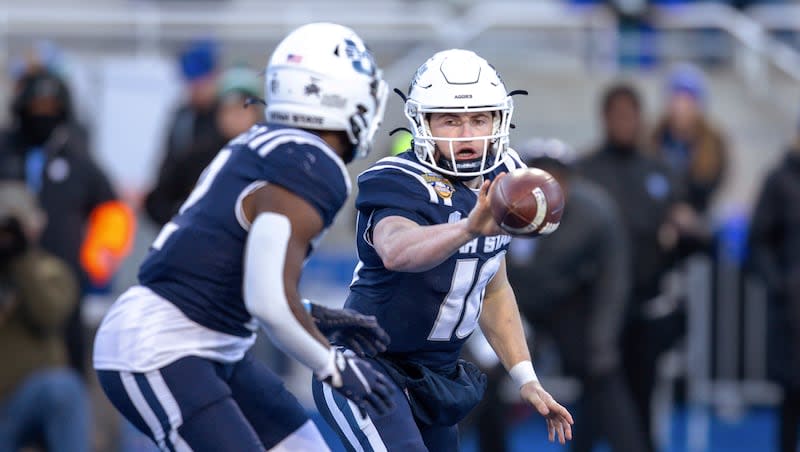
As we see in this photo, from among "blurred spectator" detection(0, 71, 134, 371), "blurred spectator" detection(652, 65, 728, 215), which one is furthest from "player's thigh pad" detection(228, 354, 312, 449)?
"blurred spectator" detection(652, 65, 728, 215)

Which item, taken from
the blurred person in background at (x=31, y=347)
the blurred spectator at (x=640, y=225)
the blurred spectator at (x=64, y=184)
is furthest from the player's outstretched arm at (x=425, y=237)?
the blurred spectator at (x=64, y=184)

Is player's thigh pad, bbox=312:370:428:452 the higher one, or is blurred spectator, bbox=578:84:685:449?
player's thigh pad, bbox=312:370:428:452

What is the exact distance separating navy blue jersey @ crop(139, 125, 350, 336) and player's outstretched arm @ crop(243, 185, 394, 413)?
5cm

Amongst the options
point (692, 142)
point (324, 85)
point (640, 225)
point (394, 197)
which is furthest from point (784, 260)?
point (324, 85)

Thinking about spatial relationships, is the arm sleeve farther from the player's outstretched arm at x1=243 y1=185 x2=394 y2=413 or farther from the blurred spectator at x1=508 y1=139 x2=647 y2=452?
the blurred spectator at x1=508 y1=139 x2=647 y2=452

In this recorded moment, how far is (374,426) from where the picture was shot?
196 inches

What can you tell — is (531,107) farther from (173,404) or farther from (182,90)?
(173,404)

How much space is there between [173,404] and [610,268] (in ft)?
14.2

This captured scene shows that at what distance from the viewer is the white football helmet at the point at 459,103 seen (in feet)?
16.7

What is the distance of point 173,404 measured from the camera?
182 inches

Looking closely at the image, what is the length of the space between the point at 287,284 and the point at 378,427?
0.74 m

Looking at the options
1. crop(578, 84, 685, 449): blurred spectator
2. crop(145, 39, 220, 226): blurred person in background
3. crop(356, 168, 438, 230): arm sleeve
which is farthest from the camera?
crop(145, 39, 220, 226): blurred person in background

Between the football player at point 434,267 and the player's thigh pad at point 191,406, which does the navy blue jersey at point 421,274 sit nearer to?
the football player at point 434,267

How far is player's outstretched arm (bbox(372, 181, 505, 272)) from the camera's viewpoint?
450 cm
